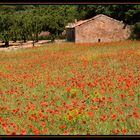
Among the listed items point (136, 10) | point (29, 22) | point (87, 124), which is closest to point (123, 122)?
point (87, 124)

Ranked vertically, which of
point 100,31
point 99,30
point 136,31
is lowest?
point 100,31

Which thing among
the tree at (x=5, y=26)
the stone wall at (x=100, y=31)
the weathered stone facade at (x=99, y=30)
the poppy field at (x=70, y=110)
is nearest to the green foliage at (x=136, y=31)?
the weathered stone facade at (x=99, y=30)

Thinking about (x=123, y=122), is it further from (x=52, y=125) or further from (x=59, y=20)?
(x=59, y=20)

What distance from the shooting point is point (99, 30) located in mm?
61125

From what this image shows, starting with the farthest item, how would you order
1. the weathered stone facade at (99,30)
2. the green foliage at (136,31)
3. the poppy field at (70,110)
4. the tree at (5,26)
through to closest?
the tree at (5,26) < the weathered stone facade at (99,30) < the green foliage at (136,31) < the poppy field at (70,110)

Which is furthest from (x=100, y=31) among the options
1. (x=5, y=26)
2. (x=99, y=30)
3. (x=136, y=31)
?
(x=5, y=26)

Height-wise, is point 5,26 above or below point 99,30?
below

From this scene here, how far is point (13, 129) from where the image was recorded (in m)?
7.11

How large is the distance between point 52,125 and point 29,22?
6945 centimetres

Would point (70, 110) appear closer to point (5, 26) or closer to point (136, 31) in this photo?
point (136, 31)

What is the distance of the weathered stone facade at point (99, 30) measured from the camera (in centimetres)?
6006

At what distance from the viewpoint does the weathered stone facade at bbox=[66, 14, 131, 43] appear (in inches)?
2365

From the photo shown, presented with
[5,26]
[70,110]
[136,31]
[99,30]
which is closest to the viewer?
[70,110]

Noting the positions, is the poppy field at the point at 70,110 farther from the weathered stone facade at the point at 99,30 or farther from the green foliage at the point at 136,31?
the weathered stone facade at the point at 99,30
